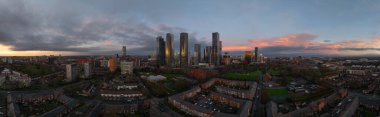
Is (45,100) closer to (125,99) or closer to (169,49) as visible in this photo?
(125,99)

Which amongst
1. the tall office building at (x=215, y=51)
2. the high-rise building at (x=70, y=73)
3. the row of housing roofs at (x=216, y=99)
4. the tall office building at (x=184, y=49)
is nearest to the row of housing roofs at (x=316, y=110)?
the row of housing roofs at (x=216, y=99)

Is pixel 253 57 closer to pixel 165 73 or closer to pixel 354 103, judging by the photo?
pixel 165 73

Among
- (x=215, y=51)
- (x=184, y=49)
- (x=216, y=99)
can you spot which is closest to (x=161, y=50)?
(x=184, y=49)

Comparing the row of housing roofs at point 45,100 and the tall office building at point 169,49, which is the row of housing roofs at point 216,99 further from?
the tall office building at point 169,49

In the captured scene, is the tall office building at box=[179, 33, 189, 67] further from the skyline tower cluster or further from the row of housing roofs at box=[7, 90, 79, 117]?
the row of housing roofs at box=[7, 90, 79, 117]

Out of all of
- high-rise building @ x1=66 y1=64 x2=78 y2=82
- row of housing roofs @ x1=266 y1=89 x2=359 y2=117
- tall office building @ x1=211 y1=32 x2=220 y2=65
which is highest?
tall office building @ x1=211 y1=32 x2=220 y2=65

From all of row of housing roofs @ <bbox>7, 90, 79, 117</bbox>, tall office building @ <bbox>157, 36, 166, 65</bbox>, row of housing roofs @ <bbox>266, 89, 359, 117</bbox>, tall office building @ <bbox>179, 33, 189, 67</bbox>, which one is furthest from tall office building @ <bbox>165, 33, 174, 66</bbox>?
row of housing roofs @ <bbox>266, 89, 359, 117</bbox>

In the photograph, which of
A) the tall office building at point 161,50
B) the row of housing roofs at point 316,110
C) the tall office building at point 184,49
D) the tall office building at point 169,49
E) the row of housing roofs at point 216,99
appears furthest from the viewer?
the tall office building at point 184,49

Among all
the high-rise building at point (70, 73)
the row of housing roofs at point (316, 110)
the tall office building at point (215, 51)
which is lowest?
the row of housing roofs at point (316, 110)

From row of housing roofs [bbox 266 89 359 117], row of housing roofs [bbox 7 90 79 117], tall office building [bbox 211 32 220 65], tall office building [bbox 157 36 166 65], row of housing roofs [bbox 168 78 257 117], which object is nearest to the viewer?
row of housing roofs [bbox 266 89 359 117]
